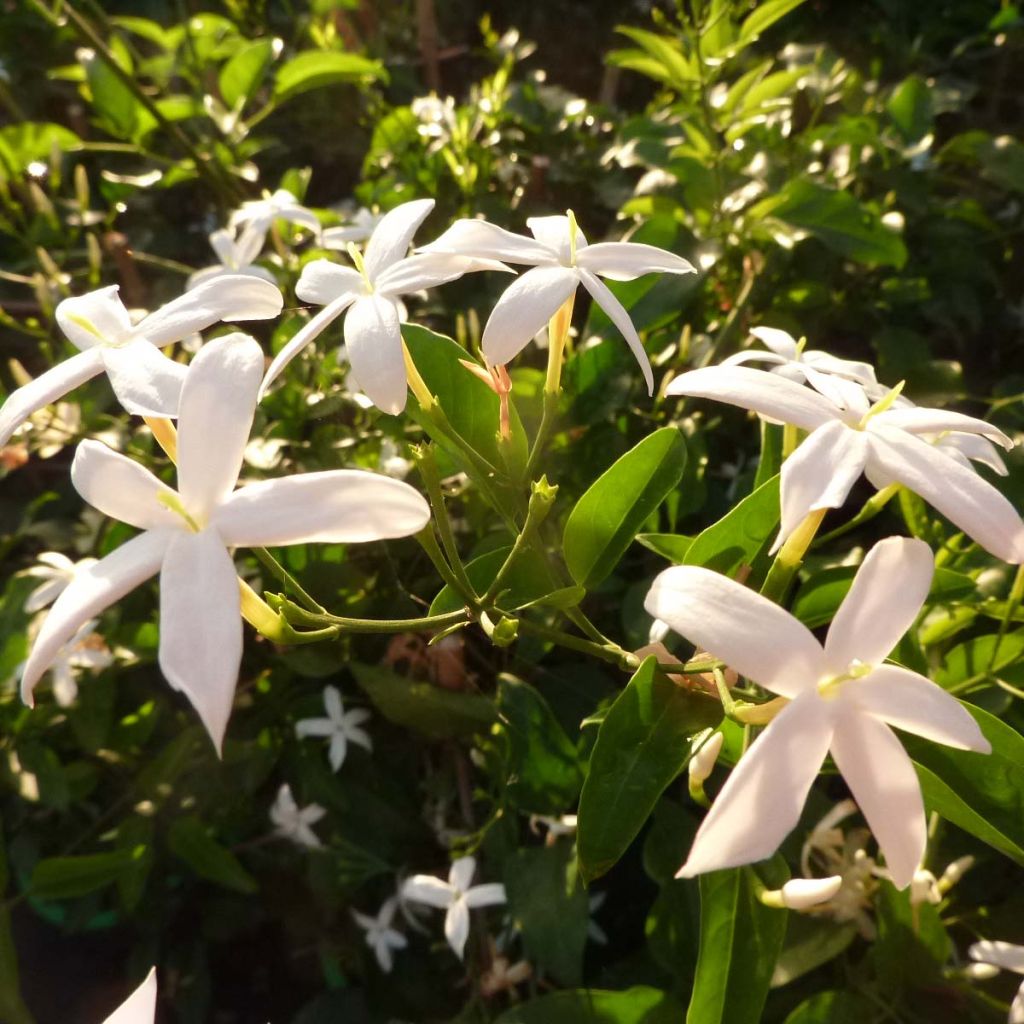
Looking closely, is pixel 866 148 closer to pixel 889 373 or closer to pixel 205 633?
pixel 889 373

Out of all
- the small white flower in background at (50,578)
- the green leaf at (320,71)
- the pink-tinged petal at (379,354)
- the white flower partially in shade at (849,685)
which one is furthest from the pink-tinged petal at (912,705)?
the green leaf at (320,71)

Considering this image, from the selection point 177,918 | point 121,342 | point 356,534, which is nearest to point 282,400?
point 121,342

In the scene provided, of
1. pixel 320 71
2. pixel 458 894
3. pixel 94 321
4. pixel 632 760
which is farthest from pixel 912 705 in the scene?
pixel 320 71

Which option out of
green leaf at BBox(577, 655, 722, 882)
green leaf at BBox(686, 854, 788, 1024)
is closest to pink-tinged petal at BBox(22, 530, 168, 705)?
green leaf at BBox(577, 655, 722, 882)

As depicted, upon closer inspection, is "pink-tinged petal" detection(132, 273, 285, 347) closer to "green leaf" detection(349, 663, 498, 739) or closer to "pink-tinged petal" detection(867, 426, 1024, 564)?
"pink-tinged petal" detection(867, 426, 1024, 564)

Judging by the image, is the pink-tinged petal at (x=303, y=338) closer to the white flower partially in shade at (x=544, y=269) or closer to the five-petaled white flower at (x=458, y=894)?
the white flower partially in shade at (x=544, y=269)

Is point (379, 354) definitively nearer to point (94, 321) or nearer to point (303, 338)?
Result: point (303, 338)
